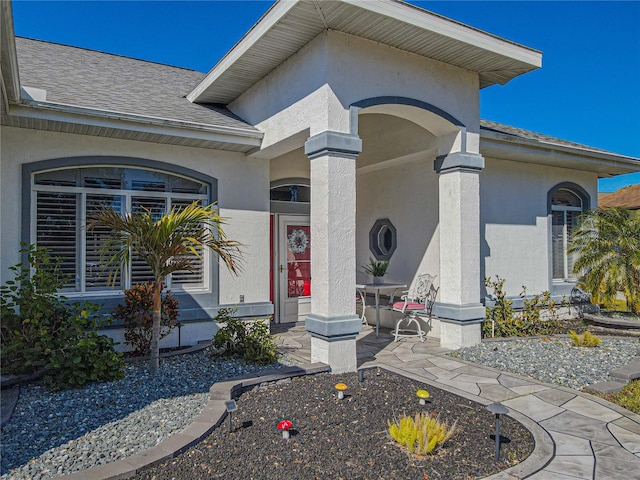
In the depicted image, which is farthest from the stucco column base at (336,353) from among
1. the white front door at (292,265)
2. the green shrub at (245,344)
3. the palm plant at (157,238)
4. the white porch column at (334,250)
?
the white front door at (292,265)

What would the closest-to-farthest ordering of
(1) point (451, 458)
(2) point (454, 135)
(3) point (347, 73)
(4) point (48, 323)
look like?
1. (1) point (451, 458)
2. (4) point (48, 323)
3. (3) point (347, 73)
4. (2) point (454, 135)

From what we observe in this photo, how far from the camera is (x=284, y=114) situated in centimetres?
634

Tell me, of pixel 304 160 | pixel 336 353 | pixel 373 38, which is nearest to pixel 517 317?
pixel 336 353

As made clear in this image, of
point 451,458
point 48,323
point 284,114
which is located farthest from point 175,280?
point 451,458

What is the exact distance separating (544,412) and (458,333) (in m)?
2.46

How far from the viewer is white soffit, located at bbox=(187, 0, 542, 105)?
5047 mm

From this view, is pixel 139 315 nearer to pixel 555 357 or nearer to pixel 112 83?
pixel 112 83

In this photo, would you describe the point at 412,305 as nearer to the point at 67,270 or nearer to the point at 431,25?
the point at 431,25

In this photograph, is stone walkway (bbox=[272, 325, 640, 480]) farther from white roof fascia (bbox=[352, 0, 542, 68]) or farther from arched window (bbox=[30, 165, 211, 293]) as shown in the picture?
white roof fascia (bbox=[352, 0, 542, 68])

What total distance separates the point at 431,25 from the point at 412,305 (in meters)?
4.27

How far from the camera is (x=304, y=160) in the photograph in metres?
8.87

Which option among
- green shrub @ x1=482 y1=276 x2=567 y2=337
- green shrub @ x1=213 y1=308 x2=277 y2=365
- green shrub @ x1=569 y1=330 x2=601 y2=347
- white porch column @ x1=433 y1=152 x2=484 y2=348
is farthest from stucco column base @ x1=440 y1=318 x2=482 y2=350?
green shrub @ x1=213 y1=308 x2=277 y2=365

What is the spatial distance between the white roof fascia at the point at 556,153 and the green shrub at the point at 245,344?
499 cm

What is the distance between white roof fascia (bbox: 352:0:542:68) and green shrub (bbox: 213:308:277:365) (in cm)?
425
